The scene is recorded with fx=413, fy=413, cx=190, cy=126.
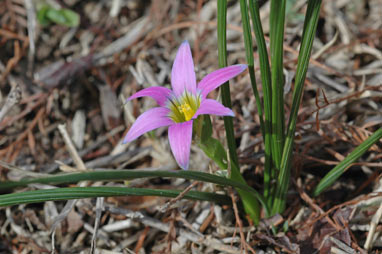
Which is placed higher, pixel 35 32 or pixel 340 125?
pixel 35 32

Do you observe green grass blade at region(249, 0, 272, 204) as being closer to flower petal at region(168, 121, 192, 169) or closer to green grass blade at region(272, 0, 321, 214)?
green grass blade at region(272, 0, 321, 214)

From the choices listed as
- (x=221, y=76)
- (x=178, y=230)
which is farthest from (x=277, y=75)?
(x=178, y=230)

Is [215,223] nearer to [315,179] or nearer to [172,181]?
[172,181]

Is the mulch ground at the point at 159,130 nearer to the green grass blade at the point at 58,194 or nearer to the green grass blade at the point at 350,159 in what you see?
the green grass blade at the point at 350,159

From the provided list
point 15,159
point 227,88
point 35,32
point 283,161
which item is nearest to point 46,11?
point 35,32

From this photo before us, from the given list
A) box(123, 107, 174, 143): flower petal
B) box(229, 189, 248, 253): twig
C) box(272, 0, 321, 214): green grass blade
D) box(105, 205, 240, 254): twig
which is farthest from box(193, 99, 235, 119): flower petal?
box(105, 205, 240, 254): twig

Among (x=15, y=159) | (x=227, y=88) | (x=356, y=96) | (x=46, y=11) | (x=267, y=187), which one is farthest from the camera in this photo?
(x=46, y=11)
